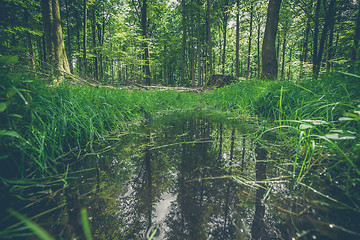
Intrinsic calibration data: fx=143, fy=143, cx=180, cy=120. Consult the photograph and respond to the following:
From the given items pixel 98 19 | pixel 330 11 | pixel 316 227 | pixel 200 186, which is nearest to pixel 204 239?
pixel 200 186

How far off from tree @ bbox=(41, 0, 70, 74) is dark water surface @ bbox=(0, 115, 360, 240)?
4273 millimetres

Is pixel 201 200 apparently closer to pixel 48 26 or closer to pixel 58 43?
pixel 58 43

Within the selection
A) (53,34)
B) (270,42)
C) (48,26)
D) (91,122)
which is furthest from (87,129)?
(270,42)

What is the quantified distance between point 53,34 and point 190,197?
558 centimetres

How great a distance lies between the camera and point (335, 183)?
81 cm

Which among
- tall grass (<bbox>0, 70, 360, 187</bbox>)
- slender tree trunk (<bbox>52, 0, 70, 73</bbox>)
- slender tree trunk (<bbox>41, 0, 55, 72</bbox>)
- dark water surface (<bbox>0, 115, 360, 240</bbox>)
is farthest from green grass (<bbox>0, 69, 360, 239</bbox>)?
slender tree trunk (<bbox>41, 0, 55, 72</bbox>)

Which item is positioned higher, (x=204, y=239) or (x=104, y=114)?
(x=104, y=114)

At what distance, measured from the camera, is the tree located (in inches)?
153

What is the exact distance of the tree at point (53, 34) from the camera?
12.8 ft

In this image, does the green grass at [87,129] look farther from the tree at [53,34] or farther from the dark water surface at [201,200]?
the tree at [53,34]

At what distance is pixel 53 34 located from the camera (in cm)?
398

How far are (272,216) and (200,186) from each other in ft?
1.10

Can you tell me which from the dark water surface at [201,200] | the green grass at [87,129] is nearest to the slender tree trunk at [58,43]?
the green grass at [87,129]

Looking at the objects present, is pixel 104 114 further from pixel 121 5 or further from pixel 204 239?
pixel 121 5
